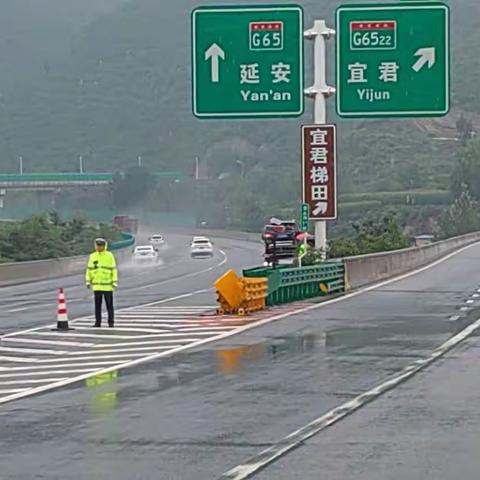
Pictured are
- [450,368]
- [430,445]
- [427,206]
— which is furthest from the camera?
[427,206]

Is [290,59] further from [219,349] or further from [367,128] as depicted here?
[367,128]

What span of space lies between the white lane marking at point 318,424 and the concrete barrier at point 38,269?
1342 inches

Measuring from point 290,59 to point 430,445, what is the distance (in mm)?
23024

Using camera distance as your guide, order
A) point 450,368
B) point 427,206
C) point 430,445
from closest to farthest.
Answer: point 430,445 → point 450,368 → point 427,206

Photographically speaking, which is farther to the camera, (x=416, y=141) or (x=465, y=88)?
(x=465, y=88)

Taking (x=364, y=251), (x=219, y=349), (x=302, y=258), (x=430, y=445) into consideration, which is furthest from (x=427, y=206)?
(x=430, y=445)

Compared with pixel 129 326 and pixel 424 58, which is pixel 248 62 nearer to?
pixel 424 58

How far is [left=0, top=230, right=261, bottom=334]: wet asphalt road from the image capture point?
2988 cm

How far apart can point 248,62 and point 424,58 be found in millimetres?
4520

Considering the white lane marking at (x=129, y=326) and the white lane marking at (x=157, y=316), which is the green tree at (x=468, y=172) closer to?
the white lane marking at (x=157, y=316)

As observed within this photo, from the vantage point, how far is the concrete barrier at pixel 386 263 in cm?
3917

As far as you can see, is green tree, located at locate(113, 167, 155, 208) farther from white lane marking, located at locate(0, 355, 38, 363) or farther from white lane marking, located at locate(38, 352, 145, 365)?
white lane marking, located at locate(38, 352, 145, 365)

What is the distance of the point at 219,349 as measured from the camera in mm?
20250

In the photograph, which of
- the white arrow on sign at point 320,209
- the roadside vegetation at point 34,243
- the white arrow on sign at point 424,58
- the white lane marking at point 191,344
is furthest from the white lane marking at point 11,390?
the roadside vegetation at point 34,243
